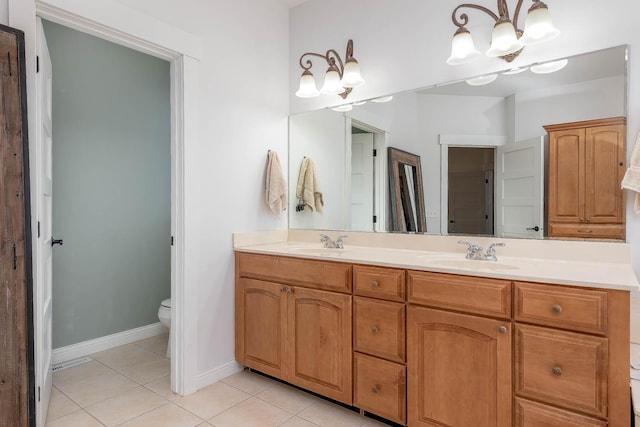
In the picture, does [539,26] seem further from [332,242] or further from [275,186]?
[275,186]

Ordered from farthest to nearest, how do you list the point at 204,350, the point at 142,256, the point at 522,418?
the point at 142,256 < the point at 204,350 < the point at 522,418

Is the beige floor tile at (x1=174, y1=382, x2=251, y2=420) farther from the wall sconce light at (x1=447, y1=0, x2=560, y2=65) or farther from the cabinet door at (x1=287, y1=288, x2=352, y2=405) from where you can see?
the wall sconce light at (x1=447, y1=0, x2=560, y2=65)

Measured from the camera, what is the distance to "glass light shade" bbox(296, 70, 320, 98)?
256 cm

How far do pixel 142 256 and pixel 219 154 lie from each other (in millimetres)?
1381

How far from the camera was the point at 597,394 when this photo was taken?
1.25m

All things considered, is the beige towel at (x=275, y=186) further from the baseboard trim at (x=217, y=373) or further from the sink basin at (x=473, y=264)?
the sink basin at (x=473, y=264)

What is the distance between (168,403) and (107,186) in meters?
1.73

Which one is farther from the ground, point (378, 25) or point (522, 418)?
point (378, 25)

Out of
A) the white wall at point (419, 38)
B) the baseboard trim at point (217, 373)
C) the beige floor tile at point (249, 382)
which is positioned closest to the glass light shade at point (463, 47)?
the white wall at point (419, 38)

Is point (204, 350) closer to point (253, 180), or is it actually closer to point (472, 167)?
point (253, 180)

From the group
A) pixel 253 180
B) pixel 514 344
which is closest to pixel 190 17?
pixel 253 180

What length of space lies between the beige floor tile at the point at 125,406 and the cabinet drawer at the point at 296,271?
871 mm

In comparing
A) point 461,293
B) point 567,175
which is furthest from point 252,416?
point 567,175

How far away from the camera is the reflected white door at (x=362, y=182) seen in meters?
2.49
